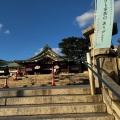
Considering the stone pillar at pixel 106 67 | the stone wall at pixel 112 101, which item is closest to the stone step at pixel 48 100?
the stone wall at pixel 112 101

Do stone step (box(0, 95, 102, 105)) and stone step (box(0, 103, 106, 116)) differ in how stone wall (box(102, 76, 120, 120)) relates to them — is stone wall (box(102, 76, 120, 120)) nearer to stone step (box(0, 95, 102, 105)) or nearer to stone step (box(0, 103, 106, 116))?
stone step (box(0, 103, 106, 116))

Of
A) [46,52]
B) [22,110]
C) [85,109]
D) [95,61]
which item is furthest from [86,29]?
[46,52]

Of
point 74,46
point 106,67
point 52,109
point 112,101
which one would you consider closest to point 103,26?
point 106,67

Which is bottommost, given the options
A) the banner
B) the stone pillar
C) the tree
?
the stone pillar

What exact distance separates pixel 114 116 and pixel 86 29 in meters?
3.47

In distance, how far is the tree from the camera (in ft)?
186

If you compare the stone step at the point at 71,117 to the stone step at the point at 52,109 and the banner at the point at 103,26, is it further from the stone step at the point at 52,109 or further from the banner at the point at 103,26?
the banner at the point at 103,26

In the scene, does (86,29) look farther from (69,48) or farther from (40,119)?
(69,48)

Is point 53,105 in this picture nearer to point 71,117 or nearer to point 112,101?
point 71,117

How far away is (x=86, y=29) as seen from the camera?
7117 mm

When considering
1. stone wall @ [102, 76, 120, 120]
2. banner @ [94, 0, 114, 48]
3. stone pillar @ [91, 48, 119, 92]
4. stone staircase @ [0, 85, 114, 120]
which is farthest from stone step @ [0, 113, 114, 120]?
banner @ [94, 0, 114, 48]

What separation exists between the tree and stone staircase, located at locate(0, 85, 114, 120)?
50265mm

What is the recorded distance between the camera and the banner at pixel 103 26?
629 centimetres

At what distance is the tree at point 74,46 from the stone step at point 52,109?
5114cm
